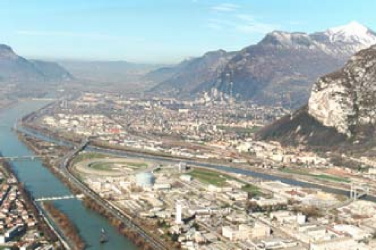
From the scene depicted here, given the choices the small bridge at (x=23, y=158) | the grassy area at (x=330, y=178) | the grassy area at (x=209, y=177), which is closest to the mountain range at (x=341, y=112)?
the grassy area at (x=330, y=178)

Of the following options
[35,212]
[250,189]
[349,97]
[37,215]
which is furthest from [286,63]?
[37,215]

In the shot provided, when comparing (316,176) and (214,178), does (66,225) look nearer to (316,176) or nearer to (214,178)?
(214,178)

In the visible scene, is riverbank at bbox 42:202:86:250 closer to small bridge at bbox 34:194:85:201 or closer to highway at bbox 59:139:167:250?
small bridge at bbox 34:194:85:201

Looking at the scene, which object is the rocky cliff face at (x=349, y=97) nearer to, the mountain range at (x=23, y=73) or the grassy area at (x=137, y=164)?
the grassy area at (x=137, y=164)

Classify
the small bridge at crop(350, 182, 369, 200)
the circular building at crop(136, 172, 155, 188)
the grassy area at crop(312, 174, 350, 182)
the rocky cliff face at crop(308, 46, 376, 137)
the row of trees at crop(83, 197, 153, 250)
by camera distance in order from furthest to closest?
the rocky cliff face at crop(308, 46, 376, 137), the grassy area at crop(312, 174, 350, 182), the circular building at crop(136, 172, 155, 188), the small bridge at crop(350, 182, 369, 200), the row of trees at crop(83, 197, 153, 250)

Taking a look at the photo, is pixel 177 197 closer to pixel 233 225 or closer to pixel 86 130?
pixel 233 225

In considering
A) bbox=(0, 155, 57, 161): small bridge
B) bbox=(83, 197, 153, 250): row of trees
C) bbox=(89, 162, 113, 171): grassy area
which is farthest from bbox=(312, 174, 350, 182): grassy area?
bbox=(0, 155, 57, 161): small bridge
